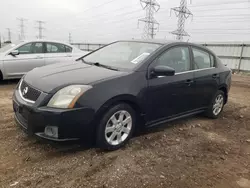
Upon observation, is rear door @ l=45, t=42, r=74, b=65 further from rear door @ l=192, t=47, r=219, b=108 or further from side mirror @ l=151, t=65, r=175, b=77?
side mirror @ l=151, t=65, r=175, b=77

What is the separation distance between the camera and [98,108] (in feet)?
9.72

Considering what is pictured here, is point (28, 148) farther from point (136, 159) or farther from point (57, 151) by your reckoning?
point (136, 159)

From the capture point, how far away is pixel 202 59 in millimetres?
4625

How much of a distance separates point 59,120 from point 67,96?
300mm

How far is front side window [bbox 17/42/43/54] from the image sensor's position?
293 inches

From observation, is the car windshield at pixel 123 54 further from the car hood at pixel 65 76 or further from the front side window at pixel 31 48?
the front side window at pixel 31 48

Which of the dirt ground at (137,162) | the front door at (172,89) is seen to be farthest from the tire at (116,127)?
the front door at (172,89)

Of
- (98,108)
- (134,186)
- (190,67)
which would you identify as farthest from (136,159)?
(190,67)

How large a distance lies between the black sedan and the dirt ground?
11.5 inches

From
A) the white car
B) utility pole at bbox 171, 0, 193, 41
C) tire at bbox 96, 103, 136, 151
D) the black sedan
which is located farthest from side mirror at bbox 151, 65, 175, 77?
utility pole at bbox 171, 0, 193, 41

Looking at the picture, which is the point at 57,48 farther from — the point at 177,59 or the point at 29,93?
the point at 29,93

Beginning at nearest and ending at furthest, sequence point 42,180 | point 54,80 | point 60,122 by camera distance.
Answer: point 42,180, point 60,122, point 54,80

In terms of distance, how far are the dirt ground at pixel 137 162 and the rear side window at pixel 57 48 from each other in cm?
413

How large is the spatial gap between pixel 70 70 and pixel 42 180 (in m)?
1.58
